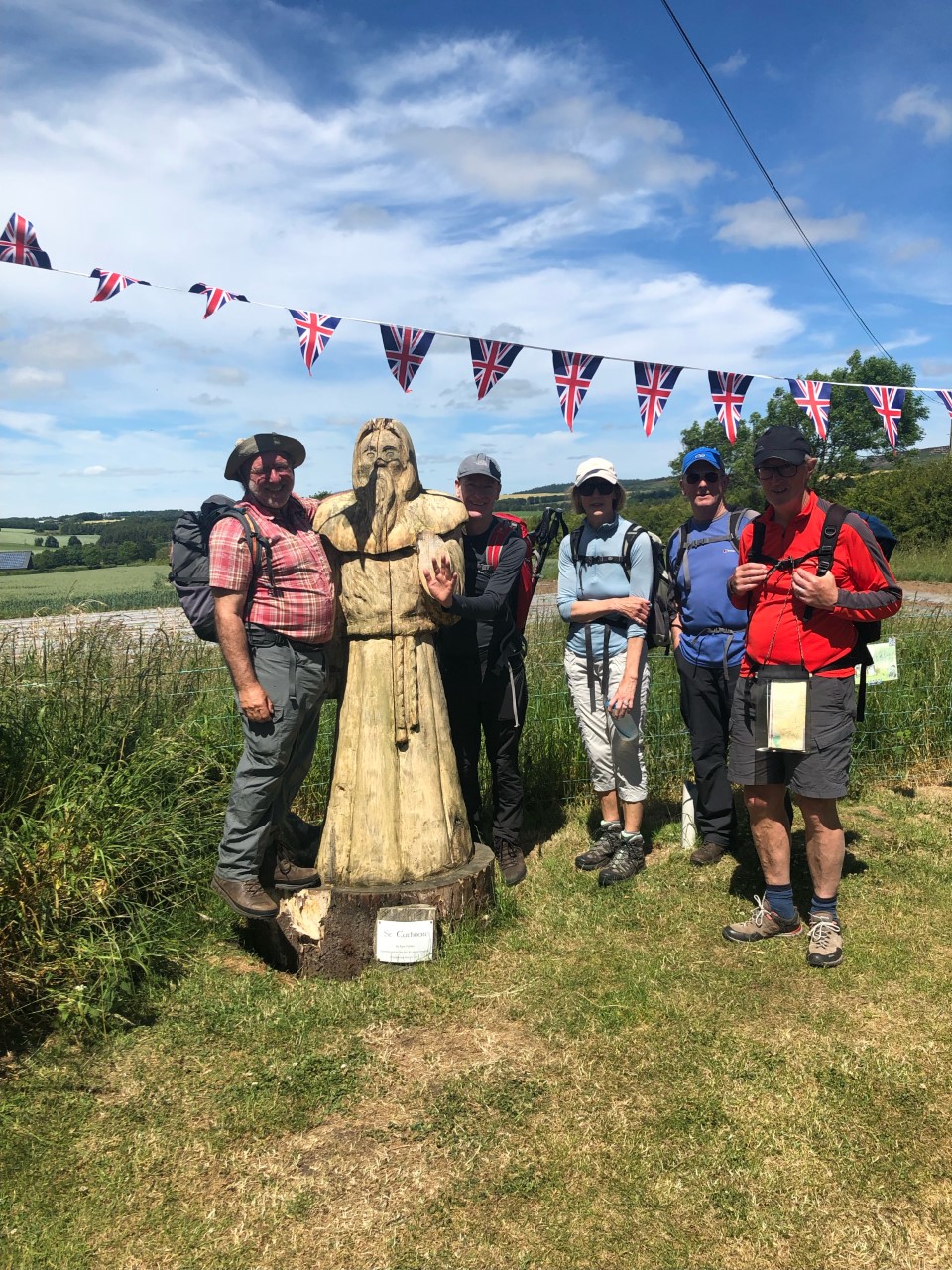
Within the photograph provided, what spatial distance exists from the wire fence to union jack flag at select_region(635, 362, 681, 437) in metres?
1.96

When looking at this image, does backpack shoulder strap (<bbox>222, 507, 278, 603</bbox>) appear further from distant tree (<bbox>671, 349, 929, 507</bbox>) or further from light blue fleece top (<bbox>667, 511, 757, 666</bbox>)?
distant tree (<bbox>671, 349, 929, 507</bbox>)

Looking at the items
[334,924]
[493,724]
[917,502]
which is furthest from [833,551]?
[917,502]

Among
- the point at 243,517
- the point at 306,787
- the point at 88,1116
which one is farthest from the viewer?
the point at 306,787

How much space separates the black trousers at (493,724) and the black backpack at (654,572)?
620 millimetres

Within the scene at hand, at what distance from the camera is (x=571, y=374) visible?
6.02 metres

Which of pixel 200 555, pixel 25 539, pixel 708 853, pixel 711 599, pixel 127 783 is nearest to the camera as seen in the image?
pixel 200 555

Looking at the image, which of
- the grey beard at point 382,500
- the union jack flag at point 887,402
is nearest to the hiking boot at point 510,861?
the grey beard at point 382,500

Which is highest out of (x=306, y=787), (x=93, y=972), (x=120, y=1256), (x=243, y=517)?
(x=243, y=517)

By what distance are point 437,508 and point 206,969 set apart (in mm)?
2071

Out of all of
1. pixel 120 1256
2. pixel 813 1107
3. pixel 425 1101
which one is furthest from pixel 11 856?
pixel 813 1107

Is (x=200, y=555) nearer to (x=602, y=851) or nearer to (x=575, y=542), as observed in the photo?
(x=575, y=542)

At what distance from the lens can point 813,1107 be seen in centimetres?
259

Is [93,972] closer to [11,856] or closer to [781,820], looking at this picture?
[11,856]

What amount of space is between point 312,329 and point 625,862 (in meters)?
3.84
